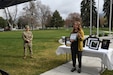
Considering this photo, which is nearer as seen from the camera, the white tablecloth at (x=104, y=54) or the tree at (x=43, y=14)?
the white tablecloth at (x=104, y=54)

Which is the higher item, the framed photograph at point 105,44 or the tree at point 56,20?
the tree at point 56,20

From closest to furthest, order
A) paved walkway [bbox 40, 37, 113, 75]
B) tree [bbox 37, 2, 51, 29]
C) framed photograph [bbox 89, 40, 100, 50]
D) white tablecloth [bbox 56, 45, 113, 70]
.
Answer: white tablecloth [bbox 56, 45, 113, 70] → paved walkway [bbox 40, 37, 113, 75] → framed photograph [bbox 89, 40, 100, 50] → tree [bbox 37, 2, 51, 29]

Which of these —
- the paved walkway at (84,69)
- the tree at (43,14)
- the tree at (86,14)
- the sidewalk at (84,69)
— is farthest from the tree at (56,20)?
the paved walkway at (84,69)

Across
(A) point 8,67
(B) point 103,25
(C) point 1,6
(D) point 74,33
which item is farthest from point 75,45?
(B) point 103,25

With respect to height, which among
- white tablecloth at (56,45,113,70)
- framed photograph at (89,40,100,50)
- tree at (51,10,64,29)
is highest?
tree at (51,10,64,29)

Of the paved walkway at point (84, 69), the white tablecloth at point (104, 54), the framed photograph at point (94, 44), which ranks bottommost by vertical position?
the paved walkway at point (84, 69)

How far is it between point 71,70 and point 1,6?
4.68 metres

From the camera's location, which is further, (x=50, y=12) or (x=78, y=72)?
(x=50, y=12)

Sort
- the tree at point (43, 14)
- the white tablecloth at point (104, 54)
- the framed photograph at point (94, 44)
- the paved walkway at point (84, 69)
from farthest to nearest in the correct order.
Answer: the tree at point (43, 14)
the framed photograph at point (94, 44)
the paved walkway at point (84, 69)
the white tablecloth at point (104, 54)

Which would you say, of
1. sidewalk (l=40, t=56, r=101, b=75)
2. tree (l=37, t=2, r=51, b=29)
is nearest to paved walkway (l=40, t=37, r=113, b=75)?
sidewalk (l=40, t=56, r=101, b=75)

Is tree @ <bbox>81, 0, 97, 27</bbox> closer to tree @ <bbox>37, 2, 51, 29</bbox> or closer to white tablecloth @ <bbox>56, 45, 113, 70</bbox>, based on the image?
tree @ <bbox>37, 2, 51, 29</bbox>

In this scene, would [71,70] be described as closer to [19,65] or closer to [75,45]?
[75,45]

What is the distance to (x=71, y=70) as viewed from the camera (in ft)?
24.5

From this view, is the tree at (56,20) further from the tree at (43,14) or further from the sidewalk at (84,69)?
the sidewalk at (84,69)
